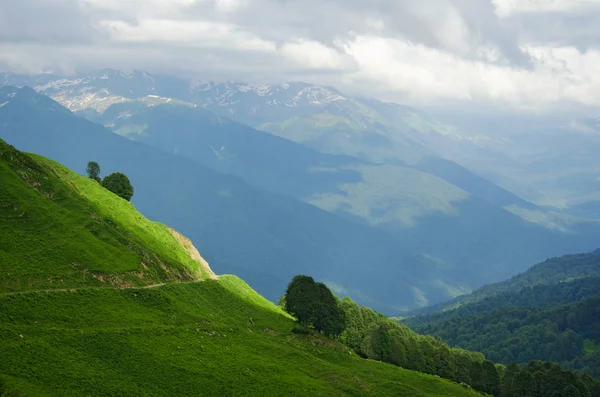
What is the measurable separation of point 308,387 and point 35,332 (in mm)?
31952

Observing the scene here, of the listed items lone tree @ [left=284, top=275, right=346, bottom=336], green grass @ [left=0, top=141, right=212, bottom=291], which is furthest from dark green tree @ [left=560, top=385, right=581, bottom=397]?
green grass @ [left=0, top=141, right=212, bottom=291]

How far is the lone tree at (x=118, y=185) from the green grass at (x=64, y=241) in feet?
92.9

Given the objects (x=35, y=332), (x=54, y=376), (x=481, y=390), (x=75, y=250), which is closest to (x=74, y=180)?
(x=75, y=250)

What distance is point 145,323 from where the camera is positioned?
229 ft

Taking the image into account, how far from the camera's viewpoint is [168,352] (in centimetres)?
6469

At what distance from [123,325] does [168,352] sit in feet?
22.6

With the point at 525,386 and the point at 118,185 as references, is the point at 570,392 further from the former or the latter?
the point at 118,185

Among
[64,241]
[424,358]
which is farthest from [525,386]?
[64,241]

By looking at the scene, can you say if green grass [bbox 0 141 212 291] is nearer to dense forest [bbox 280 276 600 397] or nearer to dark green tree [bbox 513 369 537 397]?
dense forest [bbox 280 276 600 397]

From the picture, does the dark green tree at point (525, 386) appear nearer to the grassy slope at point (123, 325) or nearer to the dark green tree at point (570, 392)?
the dark green tree at point (570, 392)

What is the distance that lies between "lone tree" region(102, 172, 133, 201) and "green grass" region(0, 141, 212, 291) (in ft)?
92.9

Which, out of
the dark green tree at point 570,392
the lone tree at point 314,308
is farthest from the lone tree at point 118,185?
the dark green tree at point 570,392

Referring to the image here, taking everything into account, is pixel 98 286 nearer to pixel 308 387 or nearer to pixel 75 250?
pixel 75 250

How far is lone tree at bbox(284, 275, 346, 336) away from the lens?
9606 cm
